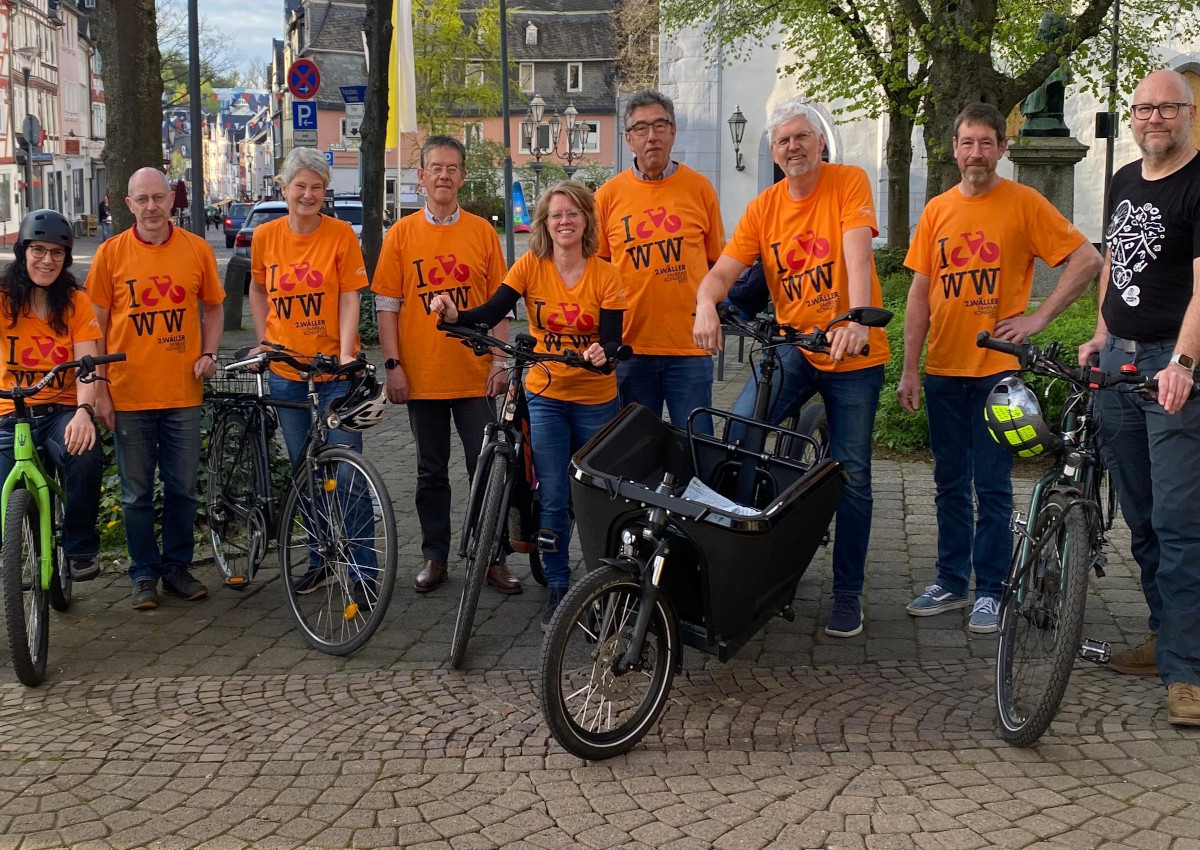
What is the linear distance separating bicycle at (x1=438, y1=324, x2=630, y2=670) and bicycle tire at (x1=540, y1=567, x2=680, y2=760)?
3.06 feet

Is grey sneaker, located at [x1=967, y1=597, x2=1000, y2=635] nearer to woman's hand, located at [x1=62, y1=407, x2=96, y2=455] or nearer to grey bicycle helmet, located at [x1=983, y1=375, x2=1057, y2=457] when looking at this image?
grey bicycle helmet, located at [x1=983, y1=375, x2=1057, y2=457]

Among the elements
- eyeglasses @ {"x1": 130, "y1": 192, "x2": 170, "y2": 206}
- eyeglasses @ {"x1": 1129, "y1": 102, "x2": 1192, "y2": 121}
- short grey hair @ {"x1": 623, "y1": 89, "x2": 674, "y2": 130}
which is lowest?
eyeglasses @ {"x1": 130, "y1": 192, "x2": 170, "y2": 206}

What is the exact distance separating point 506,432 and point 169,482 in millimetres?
1729

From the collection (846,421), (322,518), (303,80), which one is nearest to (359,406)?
(322,518)

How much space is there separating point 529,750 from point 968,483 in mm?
2418

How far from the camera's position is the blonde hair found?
5.54 metres

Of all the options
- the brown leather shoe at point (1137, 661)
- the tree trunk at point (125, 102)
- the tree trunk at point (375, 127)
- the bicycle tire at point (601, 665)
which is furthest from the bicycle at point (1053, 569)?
the tree trunk at point (375, 127)

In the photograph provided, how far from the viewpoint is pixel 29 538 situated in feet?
17.4

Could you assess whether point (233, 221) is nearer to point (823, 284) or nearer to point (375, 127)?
point (375, 127)

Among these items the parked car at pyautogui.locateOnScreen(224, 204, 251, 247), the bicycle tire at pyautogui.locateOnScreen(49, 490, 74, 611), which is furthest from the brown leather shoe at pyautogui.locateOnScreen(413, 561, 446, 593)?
the parked car at pyautogui.locateOnScreen(224, 204, 251, 247)

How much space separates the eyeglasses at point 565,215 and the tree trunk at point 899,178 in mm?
19351

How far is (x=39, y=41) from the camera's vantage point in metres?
66.1

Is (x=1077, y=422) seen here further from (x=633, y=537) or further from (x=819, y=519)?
(x=633, y=537)

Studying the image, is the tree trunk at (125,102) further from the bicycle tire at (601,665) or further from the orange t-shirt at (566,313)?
the bicycle tire at (601,665)
